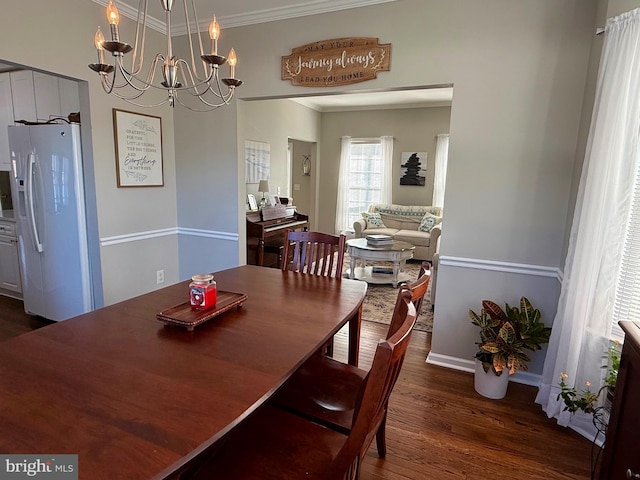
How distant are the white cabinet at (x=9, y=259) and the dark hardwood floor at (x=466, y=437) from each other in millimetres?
3973

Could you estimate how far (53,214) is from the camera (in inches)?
120

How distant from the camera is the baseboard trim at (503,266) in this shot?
2424 millimetres

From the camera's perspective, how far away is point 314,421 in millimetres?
1417

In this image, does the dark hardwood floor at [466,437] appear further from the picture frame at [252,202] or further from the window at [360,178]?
the window at [360,178]

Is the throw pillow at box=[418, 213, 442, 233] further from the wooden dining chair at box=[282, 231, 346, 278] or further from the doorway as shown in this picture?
the wooden dining chair at box=[282, 231, 346, 278]

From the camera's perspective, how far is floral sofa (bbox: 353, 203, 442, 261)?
19.7 ft

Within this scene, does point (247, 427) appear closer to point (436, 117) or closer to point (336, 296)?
point (336, 296)

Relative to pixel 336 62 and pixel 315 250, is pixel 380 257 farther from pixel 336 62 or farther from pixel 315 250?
pixel 336 62

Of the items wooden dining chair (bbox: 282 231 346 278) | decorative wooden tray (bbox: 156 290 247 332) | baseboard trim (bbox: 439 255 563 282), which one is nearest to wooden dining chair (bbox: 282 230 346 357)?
wooden dining chair (bbox: 282 231 346 278)

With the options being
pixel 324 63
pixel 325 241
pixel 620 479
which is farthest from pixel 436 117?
pixel 620 479

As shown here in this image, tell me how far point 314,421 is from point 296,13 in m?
2.91

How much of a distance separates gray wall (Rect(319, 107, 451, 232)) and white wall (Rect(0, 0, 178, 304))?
419 centimetres

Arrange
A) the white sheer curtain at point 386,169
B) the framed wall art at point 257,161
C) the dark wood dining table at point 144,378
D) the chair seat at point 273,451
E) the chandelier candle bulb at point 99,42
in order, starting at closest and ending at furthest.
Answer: the dark wood dining table at point 144,378 → the chair seat at point 273,451 → the chandelier candle bulb at point 99,42 → the framed wall art at point 257,161 → the white sheer curtain at point 386,169

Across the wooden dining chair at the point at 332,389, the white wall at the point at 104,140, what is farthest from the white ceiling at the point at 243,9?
the wooden dining chair at the point at 332,389
